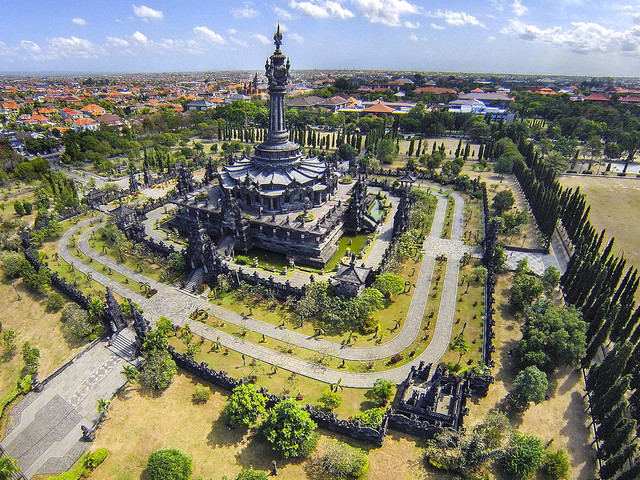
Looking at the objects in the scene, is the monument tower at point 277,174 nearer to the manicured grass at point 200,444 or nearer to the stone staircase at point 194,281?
the stone staircase at point 194,281

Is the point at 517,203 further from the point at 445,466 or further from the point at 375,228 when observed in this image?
the point at 445,466

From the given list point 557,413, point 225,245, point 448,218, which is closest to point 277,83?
point 225,245

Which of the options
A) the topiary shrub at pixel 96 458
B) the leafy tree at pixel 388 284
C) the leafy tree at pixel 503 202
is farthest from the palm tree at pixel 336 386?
the leafy tree at pixel 503 202

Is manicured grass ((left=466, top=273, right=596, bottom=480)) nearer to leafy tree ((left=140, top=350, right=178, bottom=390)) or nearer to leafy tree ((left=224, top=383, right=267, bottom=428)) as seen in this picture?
leafy tree ((left=224, top=383, right=267, bottom=428))

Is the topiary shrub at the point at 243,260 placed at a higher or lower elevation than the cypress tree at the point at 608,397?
lower

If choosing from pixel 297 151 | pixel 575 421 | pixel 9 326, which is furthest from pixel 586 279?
pixel 9 326
